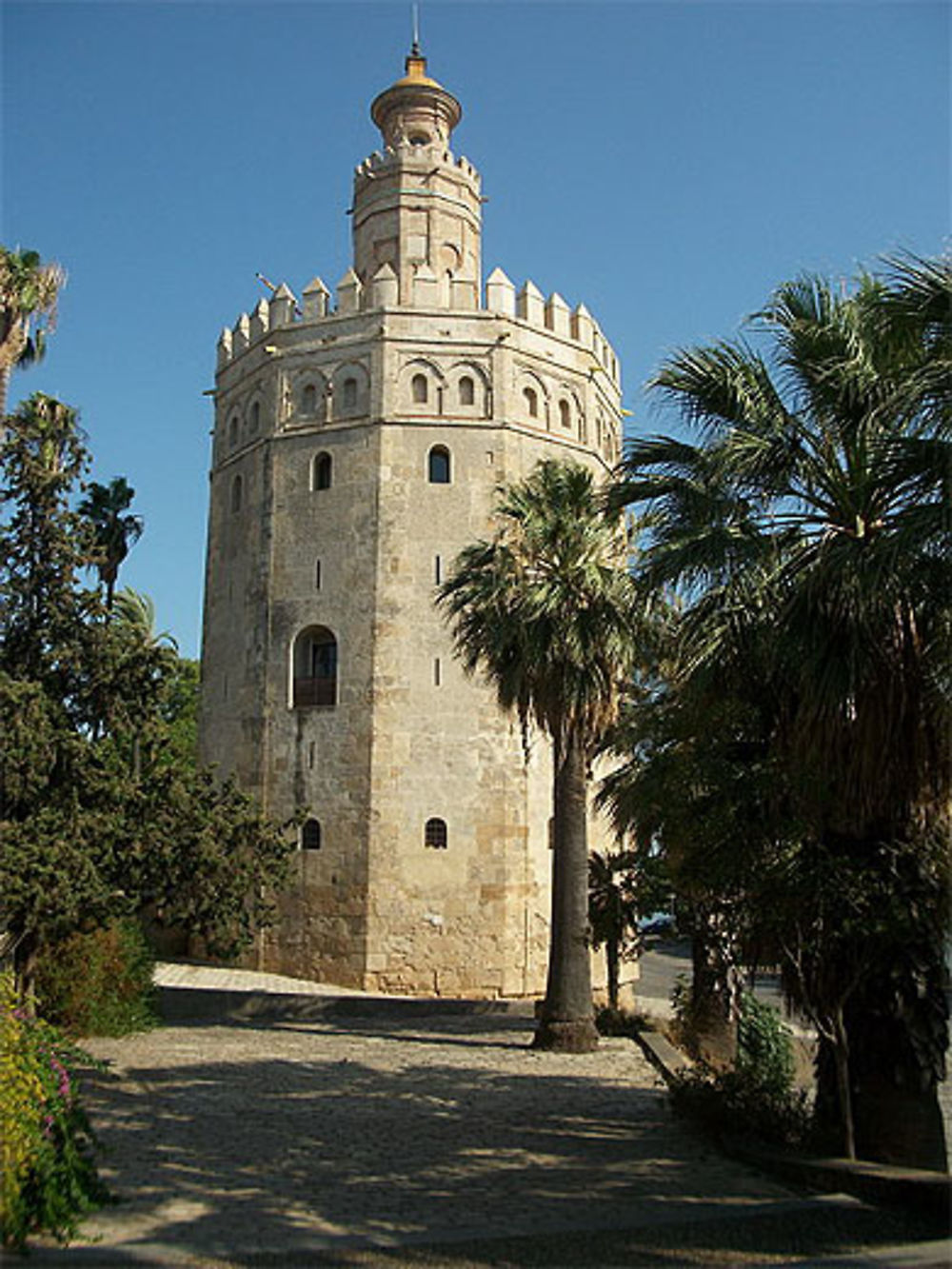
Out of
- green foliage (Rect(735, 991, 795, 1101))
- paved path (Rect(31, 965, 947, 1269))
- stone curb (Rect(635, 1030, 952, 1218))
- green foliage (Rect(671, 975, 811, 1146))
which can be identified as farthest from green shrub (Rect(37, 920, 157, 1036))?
stone curb (Rect(635, 1030, 952, 1218))

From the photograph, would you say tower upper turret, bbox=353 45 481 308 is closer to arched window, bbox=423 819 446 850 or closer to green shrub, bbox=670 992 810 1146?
arched window, bbox=423 819 446 850

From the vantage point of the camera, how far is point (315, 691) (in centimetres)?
2486

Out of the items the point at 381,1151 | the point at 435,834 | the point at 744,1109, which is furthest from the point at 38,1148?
the point at 435,834

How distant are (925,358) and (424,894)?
56.8ft

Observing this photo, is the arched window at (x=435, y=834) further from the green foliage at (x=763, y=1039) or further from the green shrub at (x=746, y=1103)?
the green shrub at (x=746, y=1103)

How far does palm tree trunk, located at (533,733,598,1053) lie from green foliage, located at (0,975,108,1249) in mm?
8847

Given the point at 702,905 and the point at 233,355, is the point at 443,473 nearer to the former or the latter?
the point at 233,355

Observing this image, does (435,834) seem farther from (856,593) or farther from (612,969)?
(856,593)

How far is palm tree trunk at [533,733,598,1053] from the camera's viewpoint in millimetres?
15672

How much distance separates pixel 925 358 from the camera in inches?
324

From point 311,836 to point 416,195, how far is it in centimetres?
1570

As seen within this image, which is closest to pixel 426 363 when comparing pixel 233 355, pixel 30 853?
pixel 233 355

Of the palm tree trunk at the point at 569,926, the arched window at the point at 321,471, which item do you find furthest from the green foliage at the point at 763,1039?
the arched window at the point at 321,471

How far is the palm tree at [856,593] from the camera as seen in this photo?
788 centimetres
